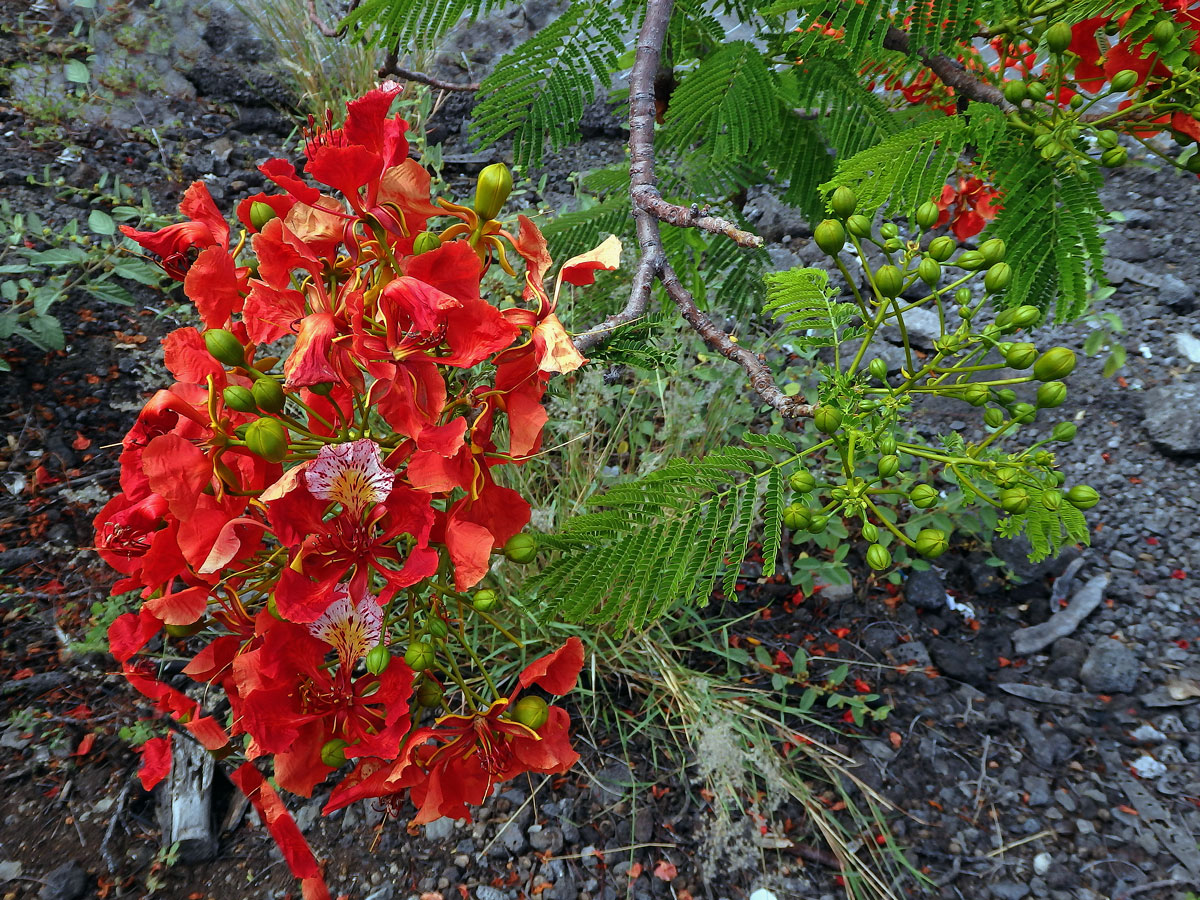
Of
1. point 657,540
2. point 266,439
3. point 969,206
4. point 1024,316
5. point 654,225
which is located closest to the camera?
point 266,439

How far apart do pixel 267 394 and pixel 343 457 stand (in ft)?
0.36

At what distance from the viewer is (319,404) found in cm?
89

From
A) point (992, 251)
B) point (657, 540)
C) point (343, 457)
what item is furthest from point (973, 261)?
point (343, 457)

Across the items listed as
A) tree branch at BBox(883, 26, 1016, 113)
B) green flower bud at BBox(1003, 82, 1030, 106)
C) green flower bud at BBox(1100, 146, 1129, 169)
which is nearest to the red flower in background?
tree branch at BBox(883, 26, 1016, 113)

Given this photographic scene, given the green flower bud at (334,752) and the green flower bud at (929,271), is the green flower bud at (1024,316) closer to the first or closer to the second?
the green flower bud at (929,271)

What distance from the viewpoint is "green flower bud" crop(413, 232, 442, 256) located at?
0.78 m

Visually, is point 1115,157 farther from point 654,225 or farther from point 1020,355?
point 654,225

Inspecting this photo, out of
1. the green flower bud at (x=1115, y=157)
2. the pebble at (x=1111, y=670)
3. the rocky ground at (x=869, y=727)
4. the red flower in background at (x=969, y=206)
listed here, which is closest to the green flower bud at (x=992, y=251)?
the green flower bud at (x=1115, y=157)

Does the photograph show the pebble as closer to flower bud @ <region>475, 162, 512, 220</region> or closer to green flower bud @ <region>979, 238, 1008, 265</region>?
green flower bud @ <region>979, 238, 1008, 265</region>

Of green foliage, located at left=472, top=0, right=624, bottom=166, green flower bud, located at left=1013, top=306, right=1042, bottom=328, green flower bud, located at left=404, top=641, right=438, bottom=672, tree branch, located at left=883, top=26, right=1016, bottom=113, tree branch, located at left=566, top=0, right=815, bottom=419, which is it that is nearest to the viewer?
green flower bud, located at left=404, top=641, right=438, bottom=672

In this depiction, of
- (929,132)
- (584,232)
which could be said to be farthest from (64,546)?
(929,132)

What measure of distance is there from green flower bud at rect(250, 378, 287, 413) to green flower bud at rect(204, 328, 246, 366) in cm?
4

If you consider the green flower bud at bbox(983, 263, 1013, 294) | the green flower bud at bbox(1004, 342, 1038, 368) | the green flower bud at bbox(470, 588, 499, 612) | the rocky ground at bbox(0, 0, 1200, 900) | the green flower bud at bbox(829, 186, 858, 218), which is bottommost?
the rocky ground at bbox(0, 0, 1200, 900)

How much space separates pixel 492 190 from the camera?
0.81 meters
